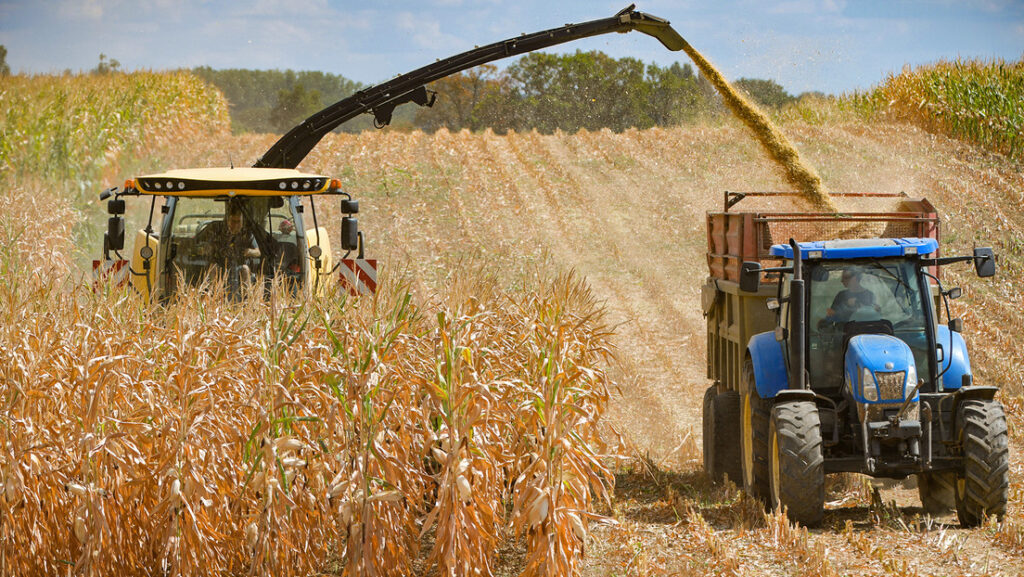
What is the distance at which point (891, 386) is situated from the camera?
6109 millimetres

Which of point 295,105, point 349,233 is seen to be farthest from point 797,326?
point 295,105

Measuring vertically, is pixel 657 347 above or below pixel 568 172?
below

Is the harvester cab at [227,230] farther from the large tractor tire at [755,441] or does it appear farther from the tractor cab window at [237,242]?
the large tractor tire at [755,441]

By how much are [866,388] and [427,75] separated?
6.61m

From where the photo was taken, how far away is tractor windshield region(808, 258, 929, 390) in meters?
6.54

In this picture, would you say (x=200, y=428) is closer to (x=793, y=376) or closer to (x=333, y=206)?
(x=793, y=376)

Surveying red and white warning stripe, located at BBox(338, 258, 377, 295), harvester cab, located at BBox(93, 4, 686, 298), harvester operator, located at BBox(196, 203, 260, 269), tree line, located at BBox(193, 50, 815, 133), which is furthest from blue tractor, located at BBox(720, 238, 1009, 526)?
tree line, located at BBox(193, 50, 815, 133)

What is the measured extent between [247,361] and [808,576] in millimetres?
3002

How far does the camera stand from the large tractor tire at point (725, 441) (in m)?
7.89

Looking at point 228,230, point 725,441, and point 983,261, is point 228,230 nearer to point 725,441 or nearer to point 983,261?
point 725,441

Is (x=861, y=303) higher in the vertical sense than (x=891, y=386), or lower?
higher

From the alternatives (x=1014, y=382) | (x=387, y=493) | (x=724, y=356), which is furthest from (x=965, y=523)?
(x=1014, y=382)

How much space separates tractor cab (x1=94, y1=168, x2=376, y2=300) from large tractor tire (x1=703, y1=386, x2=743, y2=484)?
3.28 metres

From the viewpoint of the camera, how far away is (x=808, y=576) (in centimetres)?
508
